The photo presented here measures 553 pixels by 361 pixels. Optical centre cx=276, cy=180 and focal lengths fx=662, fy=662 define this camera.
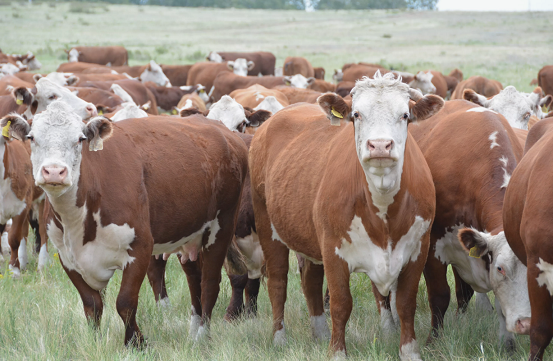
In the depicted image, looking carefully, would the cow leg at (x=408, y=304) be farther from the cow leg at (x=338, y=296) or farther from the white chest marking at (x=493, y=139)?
the white chest marking at (x=493, y=139)

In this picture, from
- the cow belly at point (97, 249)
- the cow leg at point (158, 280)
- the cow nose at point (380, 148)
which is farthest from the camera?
the cow leg at point (158, 280)

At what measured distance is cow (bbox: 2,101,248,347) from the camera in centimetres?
462

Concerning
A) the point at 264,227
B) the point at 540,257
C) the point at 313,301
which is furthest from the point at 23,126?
the point at 540,257

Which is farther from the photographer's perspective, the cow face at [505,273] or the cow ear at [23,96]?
the cow ear at [23,96]

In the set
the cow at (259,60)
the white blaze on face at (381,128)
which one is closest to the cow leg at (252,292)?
the white blaze on face at (381,128)

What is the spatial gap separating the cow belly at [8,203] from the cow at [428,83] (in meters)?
Answer: 16.7

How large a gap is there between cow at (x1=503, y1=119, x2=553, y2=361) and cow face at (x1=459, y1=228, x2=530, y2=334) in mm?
157

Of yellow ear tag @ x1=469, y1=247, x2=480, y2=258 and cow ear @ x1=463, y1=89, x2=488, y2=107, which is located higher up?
cow ear @ x1=463, y1=89, x2=488, y2=107

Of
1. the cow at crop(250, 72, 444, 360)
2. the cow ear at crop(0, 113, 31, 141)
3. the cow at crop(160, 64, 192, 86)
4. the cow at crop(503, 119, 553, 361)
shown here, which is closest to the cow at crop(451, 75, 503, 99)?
the cow at crop(160, 64, 192, 86)

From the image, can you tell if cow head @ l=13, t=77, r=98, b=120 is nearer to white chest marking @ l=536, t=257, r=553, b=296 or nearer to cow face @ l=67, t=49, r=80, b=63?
white chest marking @ l=536, t=257, r=553, b=296

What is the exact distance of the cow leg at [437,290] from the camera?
520 cm

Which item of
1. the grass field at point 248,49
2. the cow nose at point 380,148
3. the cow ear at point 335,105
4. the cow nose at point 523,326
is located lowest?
the grass field at point 248,49

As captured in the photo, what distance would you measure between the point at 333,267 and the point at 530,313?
137 centimetres

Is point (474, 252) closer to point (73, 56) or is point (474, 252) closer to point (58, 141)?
point (58, 141)
